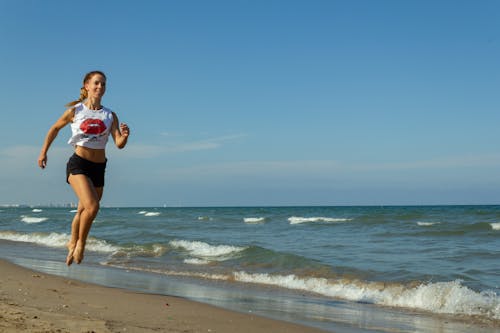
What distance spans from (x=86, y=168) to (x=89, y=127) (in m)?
0.42

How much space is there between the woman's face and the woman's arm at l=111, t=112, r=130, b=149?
0.93 ft

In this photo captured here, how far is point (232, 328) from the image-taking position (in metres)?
6.22

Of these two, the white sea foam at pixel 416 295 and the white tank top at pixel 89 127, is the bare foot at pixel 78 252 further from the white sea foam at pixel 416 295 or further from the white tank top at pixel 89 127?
the white sea foam at pixel 416 295

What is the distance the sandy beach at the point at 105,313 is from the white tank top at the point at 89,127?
1745mm

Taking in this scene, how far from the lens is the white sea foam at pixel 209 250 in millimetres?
16281

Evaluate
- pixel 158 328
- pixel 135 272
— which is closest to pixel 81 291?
pixel 158 328

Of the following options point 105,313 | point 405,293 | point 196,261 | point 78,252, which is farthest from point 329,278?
point 78,252

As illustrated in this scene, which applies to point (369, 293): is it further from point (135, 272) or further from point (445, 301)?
point (135, 272)

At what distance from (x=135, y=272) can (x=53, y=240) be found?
36.5 feet

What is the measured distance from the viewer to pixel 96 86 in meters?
5.71

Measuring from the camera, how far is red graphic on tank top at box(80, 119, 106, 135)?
18.6 feet

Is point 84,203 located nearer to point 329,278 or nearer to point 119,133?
point 119,133

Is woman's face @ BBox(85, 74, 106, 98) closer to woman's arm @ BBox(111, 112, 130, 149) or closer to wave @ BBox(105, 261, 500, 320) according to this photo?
woman's arm @ BBox(111, 112, 130, 149)

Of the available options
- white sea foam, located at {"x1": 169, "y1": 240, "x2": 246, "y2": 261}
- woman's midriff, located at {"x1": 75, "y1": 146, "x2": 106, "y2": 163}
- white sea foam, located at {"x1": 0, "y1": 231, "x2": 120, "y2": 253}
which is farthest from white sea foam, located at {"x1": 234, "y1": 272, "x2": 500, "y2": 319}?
white sea foam, located at {"x1": 0, "y1": 231, "x2": 120, "y2": 253}
